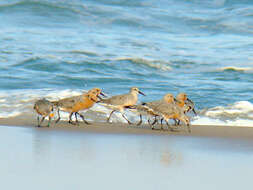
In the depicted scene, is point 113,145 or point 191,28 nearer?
point 113,145

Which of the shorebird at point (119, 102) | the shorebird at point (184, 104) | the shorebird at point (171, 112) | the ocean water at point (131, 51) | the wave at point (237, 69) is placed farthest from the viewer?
the wave at point (237, 69)

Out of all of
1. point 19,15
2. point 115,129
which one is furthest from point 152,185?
point 19,15

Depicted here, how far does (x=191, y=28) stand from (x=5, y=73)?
9717 mm

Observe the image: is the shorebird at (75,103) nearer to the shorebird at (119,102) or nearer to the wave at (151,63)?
the shorebird at (119,102)

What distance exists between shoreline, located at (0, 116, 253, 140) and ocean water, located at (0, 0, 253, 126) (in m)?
0.76

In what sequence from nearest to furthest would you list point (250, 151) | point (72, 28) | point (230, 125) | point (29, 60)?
point (250, 151) < point (230, 125) < point (29, 60) < point (72, 28)

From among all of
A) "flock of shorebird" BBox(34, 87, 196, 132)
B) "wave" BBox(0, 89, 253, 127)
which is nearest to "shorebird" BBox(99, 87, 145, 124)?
"flock of shorebird" BBox(34, 87, 196, 132)

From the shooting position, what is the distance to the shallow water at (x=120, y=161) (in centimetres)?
504

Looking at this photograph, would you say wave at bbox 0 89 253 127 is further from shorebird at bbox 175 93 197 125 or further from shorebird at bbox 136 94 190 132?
shorebird at bbox 136 94 190 132

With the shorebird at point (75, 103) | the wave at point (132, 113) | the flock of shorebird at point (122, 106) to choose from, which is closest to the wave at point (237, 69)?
the wave at point (132, 113)

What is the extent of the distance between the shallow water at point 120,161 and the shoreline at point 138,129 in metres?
0.36

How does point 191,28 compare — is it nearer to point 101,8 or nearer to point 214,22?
point 214,22

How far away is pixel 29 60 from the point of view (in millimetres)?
16047

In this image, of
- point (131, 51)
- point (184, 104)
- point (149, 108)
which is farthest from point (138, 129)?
point (131, 51)
